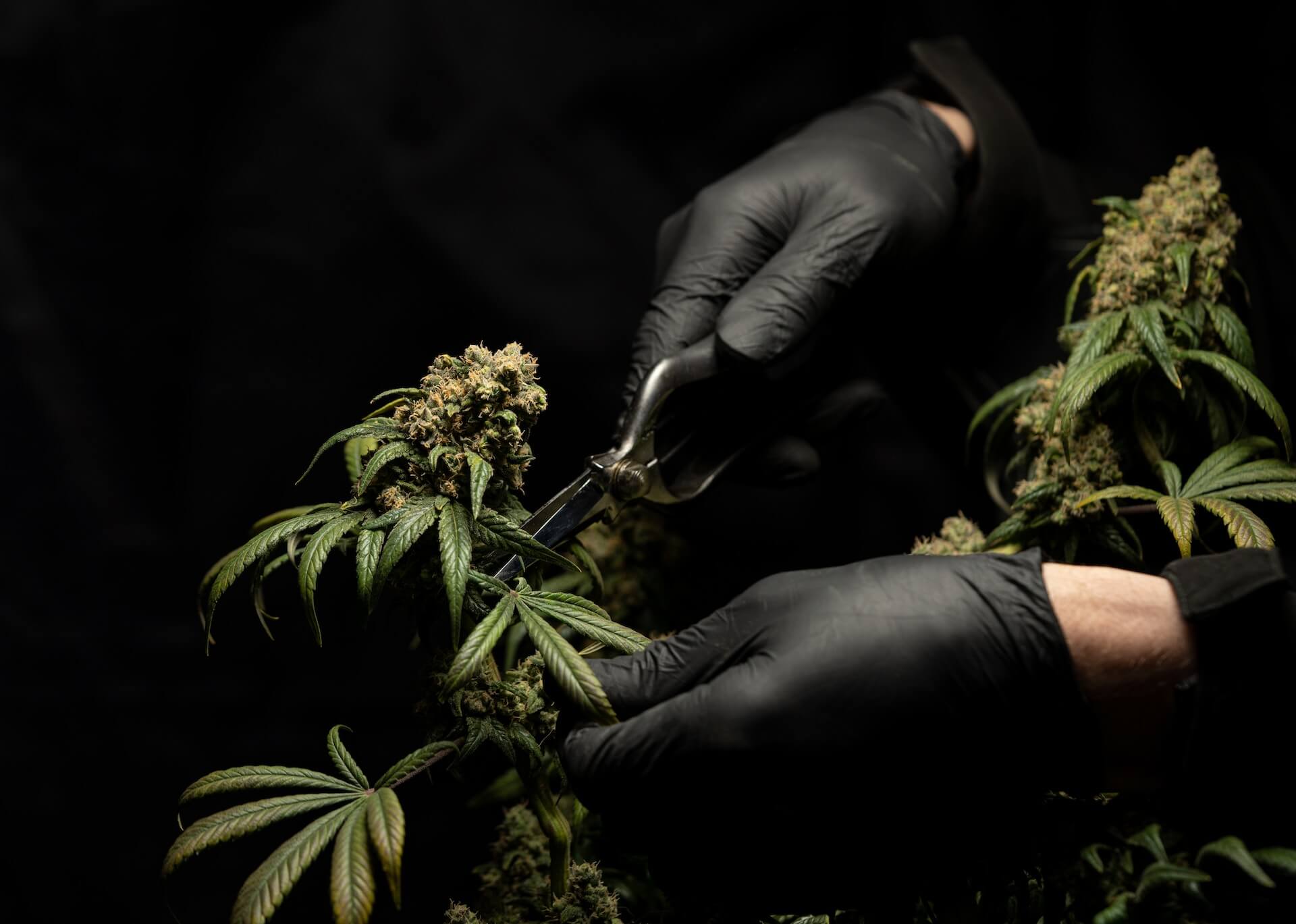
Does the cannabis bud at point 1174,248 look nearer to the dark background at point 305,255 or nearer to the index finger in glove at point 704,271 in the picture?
the dark background at point 305,255

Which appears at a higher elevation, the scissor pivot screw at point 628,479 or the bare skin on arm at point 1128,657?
the scissor pivot screw at point 628,479

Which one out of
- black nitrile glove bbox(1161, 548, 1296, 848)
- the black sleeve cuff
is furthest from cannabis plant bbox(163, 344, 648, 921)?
the black sleeve cuff

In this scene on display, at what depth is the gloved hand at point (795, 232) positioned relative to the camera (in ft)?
6.54

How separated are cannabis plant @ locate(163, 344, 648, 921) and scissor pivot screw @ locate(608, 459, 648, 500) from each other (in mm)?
193

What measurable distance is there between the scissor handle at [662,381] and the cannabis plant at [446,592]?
0.28 meters

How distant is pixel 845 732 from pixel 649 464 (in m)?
0.60

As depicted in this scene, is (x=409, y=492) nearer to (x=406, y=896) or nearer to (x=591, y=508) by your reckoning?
(x=591, y=508)

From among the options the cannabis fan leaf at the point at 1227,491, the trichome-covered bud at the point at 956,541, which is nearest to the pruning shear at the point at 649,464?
the trichome-covered bud at the point at 956,541

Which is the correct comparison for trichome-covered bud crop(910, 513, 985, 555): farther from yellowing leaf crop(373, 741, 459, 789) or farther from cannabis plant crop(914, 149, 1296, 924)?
yellowing leaf crop(373, 741, 459, 789)

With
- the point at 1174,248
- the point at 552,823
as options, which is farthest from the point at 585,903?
the point at 1174,248

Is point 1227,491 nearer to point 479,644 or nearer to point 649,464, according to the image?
point 649,464

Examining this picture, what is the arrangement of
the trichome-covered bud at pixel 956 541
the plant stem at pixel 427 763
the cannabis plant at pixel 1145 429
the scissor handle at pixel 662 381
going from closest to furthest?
1. the plant stem at pixel 427 763
2. the cannabis plant at pixel 1145 429
3. the scissor handle at pixel 662 381
4. the trichome-covered bud at pixel 956 541

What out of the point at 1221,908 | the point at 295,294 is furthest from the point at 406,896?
the point at 1221,908

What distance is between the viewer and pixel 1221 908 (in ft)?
4.78
